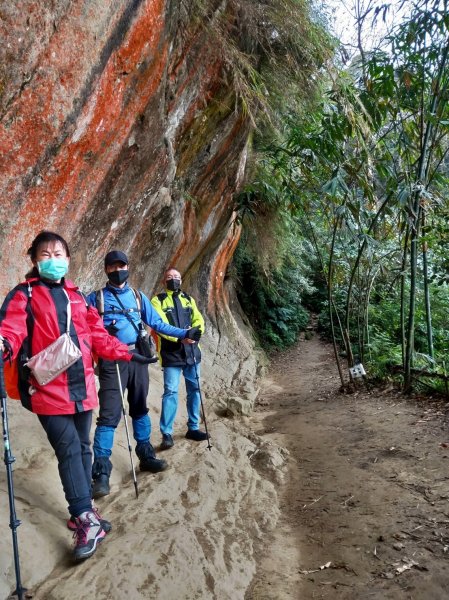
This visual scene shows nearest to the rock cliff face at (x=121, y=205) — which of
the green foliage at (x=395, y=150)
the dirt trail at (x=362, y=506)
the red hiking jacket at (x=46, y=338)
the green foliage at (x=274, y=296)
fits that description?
the dirt trail at (x=362, y=506)

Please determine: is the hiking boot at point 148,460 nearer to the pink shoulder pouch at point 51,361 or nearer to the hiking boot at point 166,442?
the hiking boot at point 166,442

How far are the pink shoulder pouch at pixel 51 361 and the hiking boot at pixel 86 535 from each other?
972 mm

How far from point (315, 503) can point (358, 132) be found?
18.7ft

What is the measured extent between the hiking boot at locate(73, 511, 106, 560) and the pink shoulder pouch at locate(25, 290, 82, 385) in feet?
3.19

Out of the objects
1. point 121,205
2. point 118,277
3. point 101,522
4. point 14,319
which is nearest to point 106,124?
point 121,205

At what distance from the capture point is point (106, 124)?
17.8 ft

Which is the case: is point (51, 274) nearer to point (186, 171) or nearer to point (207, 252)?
point (186, 171)

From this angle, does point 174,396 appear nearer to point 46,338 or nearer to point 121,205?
point 46,338

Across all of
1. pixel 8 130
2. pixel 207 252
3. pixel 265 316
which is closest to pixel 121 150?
pixel 8 130

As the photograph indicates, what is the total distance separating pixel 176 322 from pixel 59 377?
2857 mm

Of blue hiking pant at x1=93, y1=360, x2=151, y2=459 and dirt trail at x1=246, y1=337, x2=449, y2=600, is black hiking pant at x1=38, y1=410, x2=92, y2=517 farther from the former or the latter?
dirt trail at x1=246, y1=337, x2=449, y2=600

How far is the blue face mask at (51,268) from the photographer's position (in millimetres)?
3256

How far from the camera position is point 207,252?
12578 mm

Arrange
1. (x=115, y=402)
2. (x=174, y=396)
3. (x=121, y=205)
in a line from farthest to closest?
(x=121, y=205), (x=174, y=396), (x=115, y=402)
